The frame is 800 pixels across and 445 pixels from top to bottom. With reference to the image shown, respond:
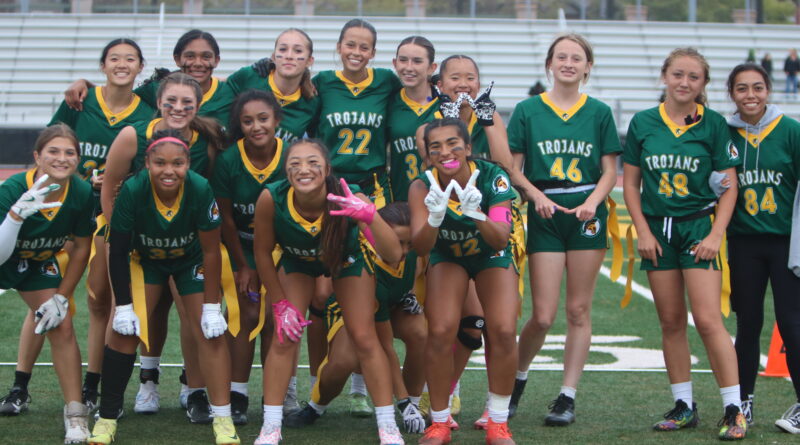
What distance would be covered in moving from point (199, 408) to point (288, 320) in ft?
2.85

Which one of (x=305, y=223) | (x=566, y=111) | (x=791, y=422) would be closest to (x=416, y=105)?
(x=566, y=111)

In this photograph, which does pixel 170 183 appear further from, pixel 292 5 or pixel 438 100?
pixel 292 5

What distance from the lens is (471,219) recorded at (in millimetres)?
4559

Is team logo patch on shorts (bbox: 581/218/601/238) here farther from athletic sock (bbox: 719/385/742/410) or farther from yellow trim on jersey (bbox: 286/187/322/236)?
yellow trim on jersey (bbox: 286/187/322/236)

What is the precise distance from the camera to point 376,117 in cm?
532

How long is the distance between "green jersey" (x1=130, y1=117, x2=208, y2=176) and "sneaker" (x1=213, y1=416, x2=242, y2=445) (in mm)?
1206

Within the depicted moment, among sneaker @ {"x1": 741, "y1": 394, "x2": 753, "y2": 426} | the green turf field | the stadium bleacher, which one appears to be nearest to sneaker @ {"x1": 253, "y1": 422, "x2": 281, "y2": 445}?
the green turf field

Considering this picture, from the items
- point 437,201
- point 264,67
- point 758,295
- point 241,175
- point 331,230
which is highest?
point 264,67

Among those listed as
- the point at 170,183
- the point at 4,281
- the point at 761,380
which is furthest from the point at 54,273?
the point at 761,380

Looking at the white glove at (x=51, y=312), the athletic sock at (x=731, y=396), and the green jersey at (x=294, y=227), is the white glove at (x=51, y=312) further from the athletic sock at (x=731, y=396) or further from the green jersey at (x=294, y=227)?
the athletic sock at (x=731, y=396)

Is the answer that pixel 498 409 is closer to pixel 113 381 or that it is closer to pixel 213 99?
pixel 113 381

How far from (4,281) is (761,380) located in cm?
430

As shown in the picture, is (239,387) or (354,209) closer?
(354,209)

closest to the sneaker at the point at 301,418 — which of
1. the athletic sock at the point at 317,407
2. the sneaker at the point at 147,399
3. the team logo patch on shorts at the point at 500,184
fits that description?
the athletic sock at the point at 317,407
